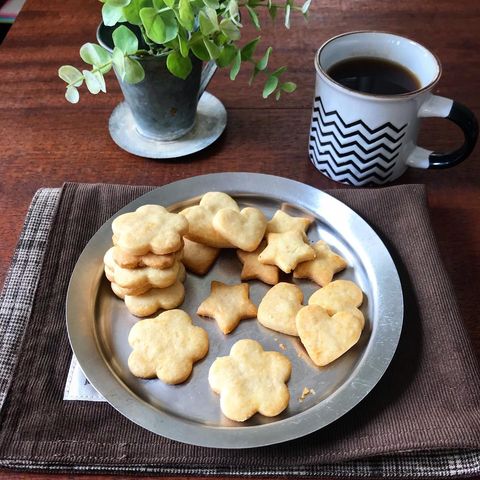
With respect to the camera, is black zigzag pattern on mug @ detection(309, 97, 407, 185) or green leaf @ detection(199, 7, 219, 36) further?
black zigzag pattern on mug @ detection(309, 97, 407, 185)

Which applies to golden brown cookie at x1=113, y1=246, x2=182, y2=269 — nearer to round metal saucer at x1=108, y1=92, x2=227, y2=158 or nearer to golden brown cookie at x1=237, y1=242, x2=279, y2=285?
golden brown cookie at x1=237, y1=242, x2=279, y2=285

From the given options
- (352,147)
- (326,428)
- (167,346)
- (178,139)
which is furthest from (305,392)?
(178,139)

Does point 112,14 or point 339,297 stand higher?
point 112,14

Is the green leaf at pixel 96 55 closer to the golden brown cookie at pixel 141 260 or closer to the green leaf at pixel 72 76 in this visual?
the green leaf at pixel 72 76

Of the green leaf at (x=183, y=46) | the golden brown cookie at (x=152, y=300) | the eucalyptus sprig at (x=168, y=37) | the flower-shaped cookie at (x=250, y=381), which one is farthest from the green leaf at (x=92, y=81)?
the flower-shaped cookie at (x=250, y=381)

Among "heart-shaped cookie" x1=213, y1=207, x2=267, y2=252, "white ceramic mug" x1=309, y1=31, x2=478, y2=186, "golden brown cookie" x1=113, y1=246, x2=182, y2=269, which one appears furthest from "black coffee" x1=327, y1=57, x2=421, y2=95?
"golden brown cookie" x1=113, y1=246, x2=182, y2=269

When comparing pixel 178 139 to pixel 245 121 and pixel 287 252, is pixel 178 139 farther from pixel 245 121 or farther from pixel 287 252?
pixel 287 252
